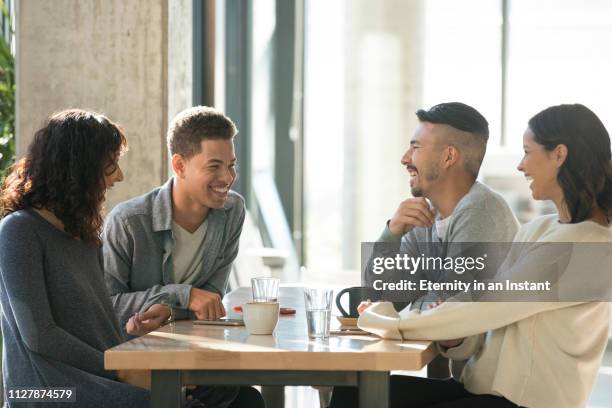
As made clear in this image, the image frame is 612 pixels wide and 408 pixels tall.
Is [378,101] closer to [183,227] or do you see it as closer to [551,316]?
[183,227]

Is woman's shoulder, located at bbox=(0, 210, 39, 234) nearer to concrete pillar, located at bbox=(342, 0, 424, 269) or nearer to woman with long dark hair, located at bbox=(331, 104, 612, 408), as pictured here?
woman with long dark hair, located at bbox=(331, 104, 612, 408)

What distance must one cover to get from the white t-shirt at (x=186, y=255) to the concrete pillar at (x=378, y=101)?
565 centimetres

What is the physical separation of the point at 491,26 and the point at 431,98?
79 centimetres

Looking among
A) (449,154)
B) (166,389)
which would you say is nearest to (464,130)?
(449,154)

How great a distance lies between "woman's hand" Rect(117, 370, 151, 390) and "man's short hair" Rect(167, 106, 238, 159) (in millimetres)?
910

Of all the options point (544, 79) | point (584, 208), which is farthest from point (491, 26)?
point (584, 208)

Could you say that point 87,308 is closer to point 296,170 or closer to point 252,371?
point 252,371

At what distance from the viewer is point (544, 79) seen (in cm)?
800

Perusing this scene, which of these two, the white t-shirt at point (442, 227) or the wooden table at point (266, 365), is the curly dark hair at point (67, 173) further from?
the white t-shirt at point (442, 227)

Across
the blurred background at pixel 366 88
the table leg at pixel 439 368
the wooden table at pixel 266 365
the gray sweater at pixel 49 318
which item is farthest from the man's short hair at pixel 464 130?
the blurred background at pixel 366 88

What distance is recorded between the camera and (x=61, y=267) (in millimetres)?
2232

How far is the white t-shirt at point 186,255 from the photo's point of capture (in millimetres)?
2943

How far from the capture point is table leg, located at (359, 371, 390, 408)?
1984mm

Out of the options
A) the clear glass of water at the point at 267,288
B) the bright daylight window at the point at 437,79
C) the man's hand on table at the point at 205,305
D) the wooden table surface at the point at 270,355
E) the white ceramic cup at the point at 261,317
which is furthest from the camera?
the bright daylight window at the point at 437,79
